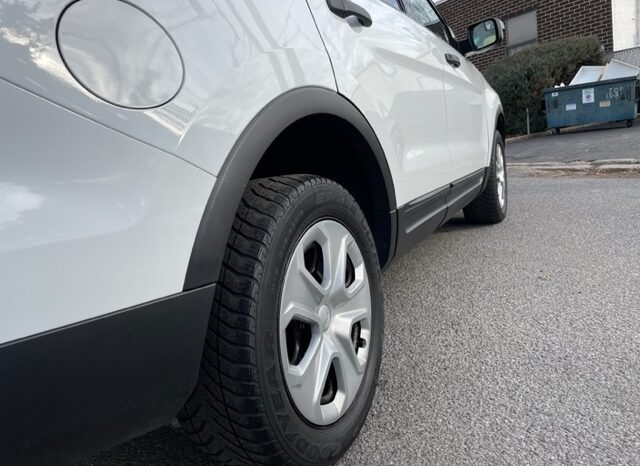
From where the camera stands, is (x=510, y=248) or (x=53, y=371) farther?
(x=510, y=248)

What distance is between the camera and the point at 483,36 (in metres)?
3.77

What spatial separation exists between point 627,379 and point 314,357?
4.09 feet

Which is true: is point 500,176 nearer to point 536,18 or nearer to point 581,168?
point 581,168

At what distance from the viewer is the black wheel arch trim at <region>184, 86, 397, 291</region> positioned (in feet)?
3.81

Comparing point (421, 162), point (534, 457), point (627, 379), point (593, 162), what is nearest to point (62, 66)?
point (534, 457)

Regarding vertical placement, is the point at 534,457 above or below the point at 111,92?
below

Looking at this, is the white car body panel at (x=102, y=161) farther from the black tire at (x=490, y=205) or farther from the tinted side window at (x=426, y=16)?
the black tire at (x=490, y=205)

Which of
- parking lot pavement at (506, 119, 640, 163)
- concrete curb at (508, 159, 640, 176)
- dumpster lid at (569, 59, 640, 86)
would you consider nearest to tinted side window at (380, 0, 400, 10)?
concrete curb at (508, 159, 640, 176)

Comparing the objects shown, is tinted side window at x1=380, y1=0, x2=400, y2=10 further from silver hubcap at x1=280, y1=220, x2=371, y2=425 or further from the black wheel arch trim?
silver hubcap at x1=280, y1=220, x2=371, y2=425

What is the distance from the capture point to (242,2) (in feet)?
4.37

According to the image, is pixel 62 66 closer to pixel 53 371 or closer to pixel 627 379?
pixel 53 371

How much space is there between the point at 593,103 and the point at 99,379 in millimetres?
11659

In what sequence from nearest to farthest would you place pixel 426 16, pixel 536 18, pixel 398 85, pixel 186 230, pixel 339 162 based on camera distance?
pixel 186 230 → pixel 339 162 → pixel 398 85 → pixel 426 16 → pixel 536 18

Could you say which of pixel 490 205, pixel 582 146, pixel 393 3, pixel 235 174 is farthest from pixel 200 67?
pixel 582 146
